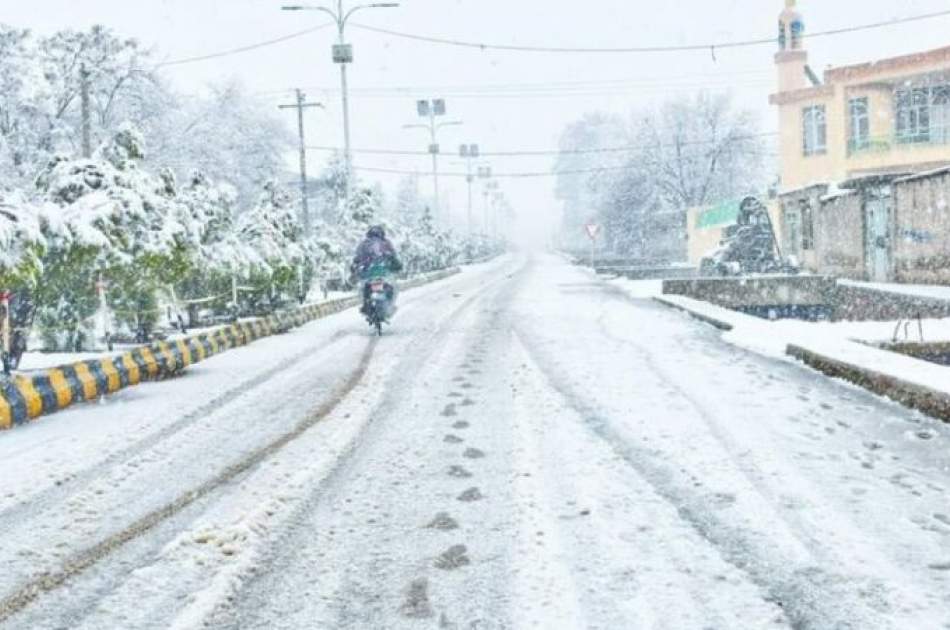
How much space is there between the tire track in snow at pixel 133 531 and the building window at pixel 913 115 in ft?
115

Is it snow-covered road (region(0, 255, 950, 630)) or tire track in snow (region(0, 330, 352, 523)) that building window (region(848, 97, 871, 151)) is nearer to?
snow-covered road (region(0, 255, 950, 630))

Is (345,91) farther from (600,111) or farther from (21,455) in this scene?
(600,111)

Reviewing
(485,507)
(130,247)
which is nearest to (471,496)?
(485,507)

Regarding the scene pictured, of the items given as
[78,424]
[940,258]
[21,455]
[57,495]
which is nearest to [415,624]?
[57,495]

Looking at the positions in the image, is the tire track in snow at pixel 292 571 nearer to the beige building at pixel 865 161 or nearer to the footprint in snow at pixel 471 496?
the footprint in snow at pixel 471 496

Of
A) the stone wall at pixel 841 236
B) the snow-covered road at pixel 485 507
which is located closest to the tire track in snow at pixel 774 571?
the snow-covered road at pixel 485 507

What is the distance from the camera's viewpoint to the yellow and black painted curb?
8.19 m

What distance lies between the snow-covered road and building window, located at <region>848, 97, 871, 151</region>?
32.1 meters

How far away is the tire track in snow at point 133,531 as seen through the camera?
3.79m

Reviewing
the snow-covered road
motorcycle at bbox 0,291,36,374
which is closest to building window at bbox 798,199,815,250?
the snow-covered road

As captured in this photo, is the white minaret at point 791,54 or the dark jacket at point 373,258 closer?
the dark jacket at point 373,258

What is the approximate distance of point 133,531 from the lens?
4.63 m

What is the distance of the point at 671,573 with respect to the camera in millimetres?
3855

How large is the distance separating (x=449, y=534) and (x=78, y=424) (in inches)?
179
